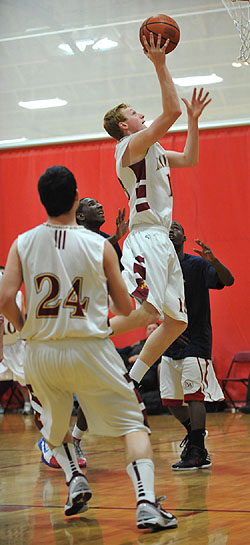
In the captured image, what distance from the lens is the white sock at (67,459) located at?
3.79 metres

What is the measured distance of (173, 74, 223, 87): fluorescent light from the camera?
12312 mm

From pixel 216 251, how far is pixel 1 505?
26.8 feet

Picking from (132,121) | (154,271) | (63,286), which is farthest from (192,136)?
(63,286)

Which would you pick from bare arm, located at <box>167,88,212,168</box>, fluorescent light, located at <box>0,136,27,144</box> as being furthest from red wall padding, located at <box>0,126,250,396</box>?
bare arm, located at <box>167,88,212,168</box>

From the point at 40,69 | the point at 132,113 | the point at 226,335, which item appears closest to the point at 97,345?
the point at 132,113

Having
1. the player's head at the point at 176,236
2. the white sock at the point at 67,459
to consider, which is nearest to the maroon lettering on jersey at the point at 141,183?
the player's head at the point at 176,236

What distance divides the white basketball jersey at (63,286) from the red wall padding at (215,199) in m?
8.43

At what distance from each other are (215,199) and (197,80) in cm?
208

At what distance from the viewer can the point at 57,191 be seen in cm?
349

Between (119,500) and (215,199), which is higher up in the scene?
(215,199)

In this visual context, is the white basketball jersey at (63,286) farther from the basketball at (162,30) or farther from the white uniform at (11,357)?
the white uniform at (11,357)

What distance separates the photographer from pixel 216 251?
11945 millimetres

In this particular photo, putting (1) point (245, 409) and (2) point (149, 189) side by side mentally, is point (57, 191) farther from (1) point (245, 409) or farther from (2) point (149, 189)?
(1) point (245, 409)

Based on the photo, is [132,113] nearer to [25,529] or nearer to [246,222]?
[25,529]
